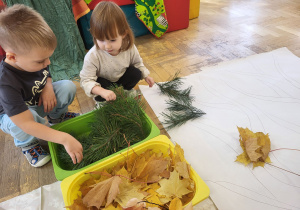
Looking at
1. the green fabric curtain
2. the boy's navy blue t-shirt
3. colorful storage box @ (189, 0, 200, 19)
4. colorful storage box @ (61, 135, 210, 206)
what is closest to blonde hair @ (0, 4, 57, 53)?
the boy's navy blue t-shirt

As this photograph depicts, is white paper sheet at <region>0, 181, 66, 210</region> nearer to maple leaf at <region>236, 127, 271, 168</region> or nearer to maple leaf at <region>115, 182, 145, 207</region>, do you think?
maple leaf at <region>115, 182, 145, 207</region>

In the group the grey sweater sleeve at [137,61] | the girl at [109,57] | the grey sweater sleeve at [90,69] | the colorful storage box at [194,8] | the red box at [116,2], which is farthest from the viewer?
the colorful storage box at [194,8]

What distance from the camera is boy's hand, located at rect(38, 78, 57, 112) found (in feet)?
2.64

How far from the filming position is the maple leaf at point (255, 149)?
2.30 feet

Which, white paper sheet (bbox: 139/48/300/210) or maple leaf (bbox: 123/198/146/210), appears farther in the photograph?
white paper sheet (bbox: 139/48/300/210)

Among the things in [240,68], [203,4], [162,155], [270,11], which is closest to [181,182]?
[162,155]

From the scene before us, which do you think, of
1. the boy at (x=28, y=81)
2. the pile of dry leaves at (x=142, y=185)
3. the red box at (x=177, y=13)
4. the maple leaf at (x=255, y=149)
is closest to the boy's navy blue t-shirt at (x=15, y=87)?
the boy at (x=28, y=81)

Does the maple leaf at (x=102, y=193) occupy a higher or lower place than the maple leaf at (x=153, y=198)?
higher

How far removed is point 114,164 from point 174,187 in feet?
0.66

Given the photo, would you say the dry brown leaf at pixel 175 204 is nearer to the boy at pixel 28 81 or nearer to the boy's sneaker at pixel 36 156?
the boy at pixel 28 81

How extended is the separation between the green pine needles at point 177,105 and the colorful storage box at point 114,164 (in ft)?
0.65

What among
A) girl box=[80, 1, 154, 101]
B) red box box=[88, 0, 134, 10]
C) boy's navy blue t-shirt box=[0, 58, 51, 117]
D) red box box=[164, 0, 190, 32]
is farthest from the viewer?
red box box=[164, 0, 190, 32]

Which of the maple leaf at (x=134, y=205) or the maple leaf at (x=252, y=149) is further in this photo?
the maple leaf at (x=252, y=149)

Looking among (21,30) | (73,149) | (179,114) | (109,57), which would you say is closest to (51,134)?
(73,149)
